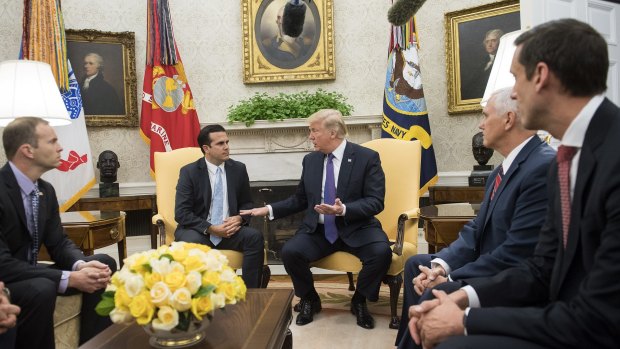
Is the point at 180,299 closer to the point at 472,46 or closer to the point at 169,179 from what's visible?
the point at 169,179

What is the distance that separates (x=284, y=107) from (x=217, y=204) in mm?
2012

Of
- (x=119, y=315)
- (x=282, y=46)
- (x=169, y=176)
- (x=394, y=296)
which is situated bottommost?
(x=394, y=296)

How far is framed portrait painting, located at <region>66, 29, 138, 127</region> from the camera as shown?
Result: 5.49m

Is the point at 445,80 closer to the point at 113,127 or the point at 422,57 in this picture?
the point at 422,57

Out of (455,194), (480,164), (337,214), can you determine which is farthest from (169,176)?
(480,164)

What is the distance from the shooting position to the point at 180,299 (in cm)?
155

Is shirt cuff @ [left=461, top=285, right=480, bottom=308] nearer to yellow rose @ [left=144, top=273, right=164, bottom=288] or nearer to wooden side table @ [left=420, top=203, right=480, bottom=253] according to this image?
yellow rose @ [left=144, top=273, right=164, bottom=288]

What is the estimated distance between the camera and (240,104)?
574 cm

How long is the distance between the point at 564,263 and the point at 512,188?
1.95 feet

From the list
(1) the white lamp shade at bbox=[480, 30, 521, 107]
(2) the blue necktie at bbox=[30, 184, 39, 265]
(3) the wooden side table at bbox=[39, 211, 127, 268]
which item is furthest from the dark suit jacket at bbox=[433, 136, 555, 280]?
(3) the wooden side table at bbox=[39, 211, 127, 268]

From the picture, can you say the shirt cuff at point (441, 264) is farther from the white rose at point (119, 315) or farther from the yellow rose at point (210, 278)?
the white rose at point (119, 315)

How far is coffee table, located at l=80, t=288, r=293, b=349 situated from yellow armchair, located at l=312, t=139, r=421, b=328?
1.06 m

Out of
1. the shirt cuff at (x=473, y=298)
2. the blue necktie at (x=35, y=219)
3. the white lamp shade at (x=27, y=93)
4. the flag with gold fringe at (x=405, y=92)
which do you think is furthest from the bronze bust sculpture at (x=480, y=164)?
the blue necktie at (x=35, y=219)

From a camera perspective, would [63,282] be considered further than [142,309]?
Yes
